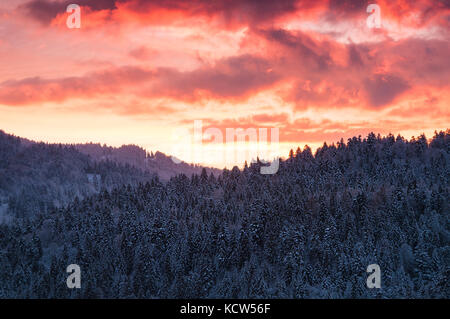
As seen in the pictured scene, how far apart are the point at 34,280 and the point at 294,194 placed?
10025 centimetres

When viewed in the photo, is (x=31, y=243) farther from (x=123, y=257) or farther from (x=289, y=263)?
(x=289, y=263)

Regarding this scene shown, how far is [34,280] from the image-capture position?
15738 cm

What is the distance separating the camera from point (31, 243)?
176 metres
